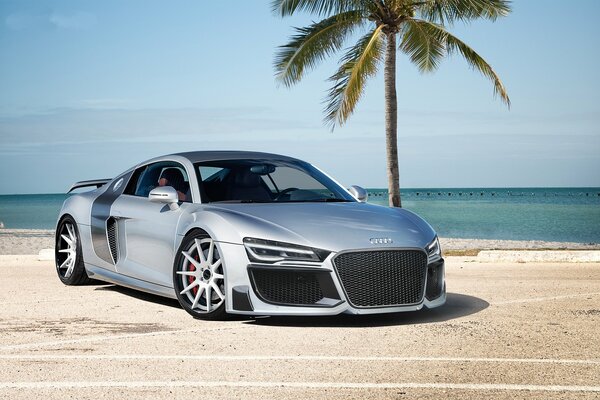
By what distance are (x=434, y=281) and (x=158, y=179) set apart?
347cm

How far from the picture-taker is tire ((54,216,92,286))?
36.1 feet

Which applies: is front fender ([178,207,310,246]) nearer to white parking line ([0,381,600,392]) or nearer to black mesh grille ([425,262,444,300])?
black mesh grille ([425,262,444,300])

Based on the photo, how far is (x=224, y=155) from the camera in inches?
381

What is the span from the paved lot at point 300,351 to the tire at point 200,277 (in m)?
0.17

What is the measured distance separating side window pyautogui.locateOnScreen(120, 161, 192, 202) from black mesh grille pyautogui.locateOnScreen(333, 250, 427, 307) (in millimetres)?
2371

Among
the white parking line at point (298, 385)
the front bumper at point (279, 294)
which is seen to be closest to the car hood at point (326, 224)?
the front bumper at point (279, 294)

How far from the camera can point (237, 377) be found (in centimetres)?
592

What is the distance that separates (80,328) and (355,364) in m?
3.01

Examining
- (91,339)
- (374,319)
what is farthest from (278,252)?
(91,339)

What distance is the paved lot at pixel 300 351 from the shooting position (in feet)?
18.4

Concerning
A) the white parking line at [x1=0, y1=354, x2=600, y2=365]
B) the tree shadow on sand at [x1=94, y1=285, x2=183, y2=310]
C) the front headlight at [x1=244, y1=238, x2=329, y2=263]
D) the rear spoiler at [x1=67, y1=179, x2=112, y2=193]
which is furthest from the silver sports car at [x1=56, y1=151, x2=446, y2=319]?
the white parking line at [x1=0, y1=354, x2=600, y2=365]

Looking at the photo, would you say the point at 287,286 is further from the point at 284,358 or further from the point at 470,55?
the point at 470,55

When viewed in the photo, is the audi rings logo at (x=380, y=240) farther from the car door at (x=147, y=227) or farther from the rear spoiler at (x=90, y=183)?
the rear spoiler at (x=90, y=183)

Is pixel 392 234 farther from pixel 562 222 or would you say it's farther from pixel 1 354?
pixel 562 222
